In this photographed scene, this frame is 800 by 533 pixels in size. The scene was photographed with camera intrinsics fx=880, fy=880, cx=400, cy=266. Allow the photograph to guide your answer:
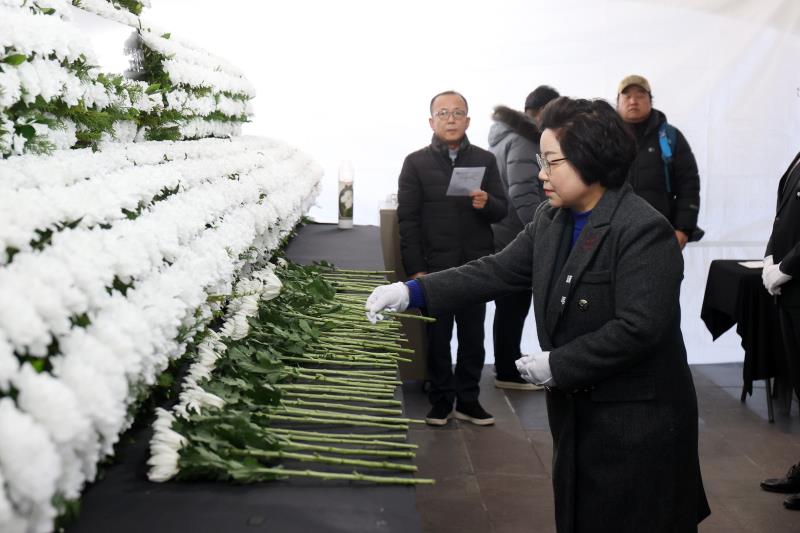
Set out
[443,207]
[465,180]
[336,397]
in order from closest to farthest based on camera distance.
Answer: [336,397] → [465,180] → [443,207]

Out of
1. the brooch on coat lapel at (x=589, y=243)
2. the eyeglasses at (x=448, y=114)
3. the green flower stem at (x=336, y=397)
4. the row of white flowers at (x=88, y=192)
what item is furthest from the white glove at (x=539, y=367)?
the eyeglasses at (x=448, y=114)

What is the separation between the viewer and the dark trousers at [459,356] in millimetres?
5199

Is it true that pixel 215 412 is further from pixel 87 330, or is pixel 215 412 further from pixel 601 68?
pixel 601 68

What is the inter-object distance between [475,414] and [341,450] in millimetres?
3649

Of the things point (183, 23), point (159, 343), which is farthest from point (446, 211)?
point (159, 343)

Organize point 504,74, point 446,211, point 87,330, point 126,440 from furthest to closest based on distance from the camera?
point 504,74, point 446,211, point 126,440, point 87,330

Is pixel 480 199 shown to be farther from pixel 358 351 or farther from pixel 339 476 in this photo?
pixel 339 476

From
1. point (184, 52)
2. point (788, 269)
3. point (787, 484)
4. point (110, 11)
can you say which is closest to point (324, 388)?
point (110, 11)

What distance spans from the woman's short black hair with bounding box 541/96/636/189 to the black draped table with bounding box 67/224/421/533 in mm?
1106

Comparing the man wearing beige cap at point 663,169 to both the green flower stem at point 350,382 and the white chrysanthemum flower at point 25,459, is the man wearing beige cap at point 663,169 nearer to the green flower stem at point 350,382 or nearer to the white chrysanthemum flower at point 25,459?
the green flower stem at point 350,382

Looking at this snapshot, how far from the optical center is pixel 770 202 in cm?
670

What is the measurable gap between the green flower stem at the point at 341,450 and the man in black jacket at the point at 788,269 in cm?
260

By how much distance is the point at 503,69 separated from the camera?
6.48m

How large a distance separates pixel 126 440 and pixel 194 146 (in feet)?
4.70
